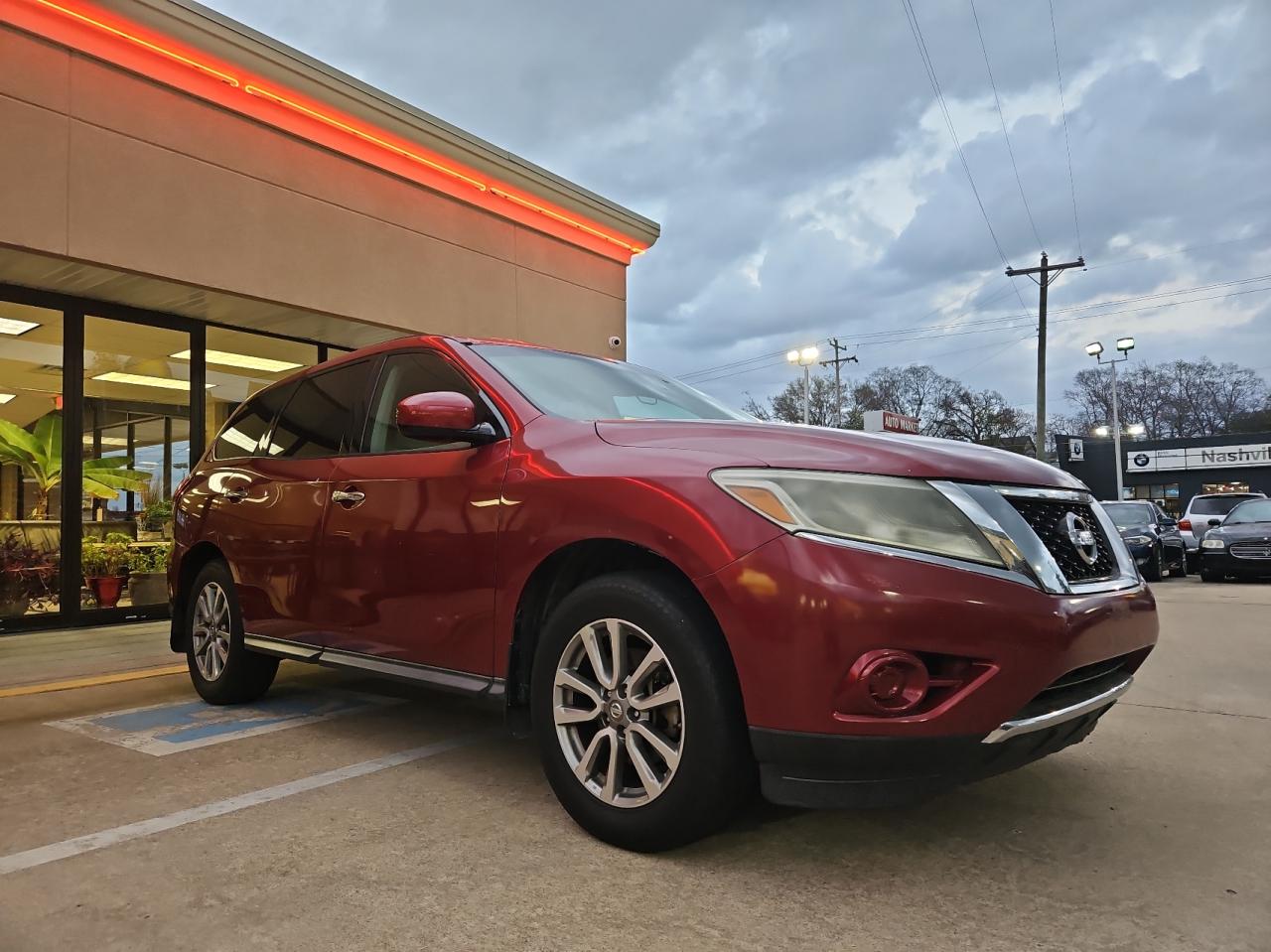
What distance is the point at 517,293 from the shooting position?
37.0ft

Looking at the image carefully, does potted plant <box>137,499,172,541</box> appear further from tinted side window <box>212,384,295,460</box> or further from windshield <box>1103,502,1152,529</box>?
windshield <box>1103,502,1152,529</box>

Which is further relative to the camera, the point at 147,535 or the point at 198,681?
the point at 147,535

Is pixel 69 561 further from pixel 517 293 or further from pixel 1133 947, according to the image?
pixel 1133 947

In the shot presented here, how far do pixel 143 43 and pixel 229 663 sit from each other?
5956 millimetres

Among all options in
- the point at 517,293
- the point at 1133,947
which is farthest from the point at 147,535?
the point at 1133,947

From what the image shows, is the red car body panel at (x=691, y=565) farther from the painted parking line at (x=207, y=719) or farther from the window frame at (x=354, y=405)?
the painted parking line at (x=207, y=719)

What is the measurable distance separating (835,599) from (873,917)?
79 cm

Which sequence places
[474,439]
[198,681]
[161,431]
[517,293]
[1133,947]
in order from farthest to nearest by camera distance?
[517,293] < [161,431] < [198,681] < [474,439] < [1133,947]

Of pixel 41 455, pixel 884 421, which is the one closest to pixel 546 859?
pixel 41 455

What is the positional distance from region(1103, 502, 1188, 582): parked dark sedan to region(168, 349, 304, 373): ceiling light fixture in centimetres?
1270

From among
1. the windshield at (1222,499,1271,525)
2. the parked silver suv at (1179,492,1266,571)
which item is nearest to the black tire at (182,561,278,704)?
the windshield at (1222,499,1271,525)

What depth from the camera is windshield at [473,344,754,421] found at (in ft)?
11.0

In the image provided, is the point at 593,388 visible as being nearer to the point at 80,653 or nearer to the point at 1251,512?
the point at 80,653

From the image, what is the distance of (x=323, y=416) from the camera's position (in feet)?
13.9
